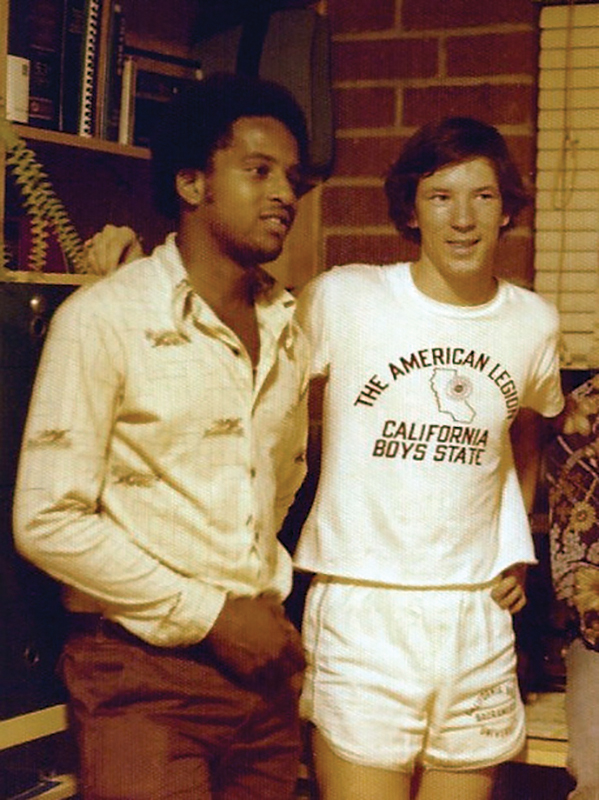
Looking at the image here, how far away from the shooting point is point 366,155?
273 cm

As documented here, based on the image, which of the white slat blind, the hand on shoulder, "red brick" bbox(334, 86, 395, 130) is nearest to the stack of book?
the hand on shoulder

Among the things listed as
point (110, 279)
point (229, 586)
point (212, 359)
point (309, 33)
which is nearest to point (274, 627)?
point (229, 586)

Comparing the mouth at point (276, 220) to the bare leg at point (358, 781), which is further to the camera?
the bare leg at point (358, 781)

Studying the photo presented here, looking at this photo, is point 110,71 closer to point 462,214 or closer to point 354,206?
point 354,206

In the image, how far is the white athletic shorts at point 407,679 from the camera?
2.00 metres

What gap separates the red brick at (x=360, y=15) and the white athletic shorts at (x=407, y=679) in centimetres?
123

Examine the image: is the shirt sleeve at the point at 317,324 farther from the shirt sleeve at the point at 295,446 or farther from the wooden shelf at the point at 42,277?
the wooden shelf at the point at 42,277

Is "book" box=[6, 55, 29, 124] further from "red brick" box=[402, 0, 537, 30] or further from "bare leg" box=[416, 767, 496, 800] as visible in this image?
"bare leg" box=[416, 767, 496, 800]

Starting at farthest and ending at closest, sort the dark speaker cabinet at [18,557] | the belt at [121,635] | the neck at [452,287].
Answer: the neck at [452,287]
the dark speaker cabinet at [18,557]
the belt at [121,635]

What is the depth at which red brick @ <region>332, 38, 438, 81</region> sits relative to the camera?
2.69 meters

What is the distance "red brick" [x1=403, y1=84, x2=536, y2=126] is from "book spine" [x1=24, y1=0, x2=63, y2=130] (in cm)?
76

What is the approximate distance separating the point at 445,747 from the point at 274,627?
1.26 ft

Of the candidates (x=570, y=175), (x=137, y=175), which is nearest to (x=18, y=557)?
(x=137, y=175)

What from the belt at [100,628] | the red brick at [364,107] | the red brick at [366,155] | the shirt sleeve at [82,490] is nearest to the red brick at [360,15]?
the red brick at [364,107]
